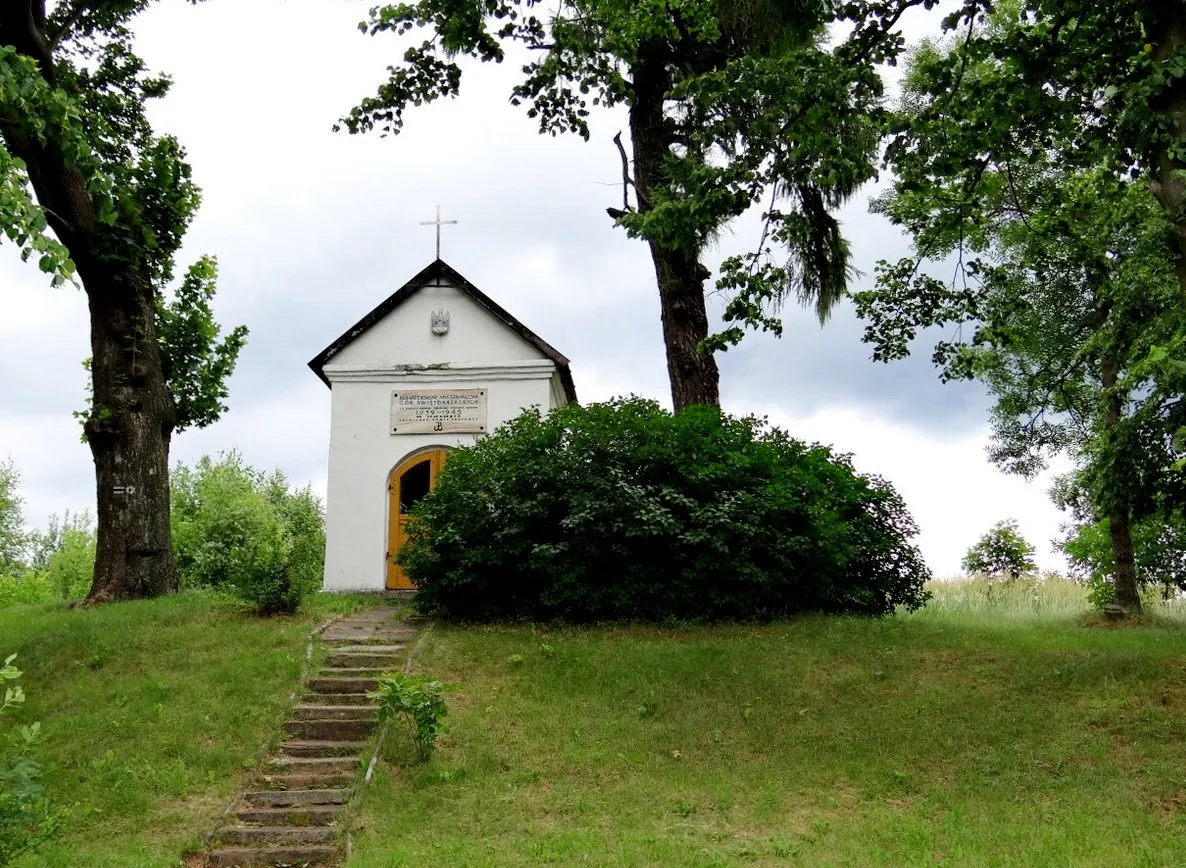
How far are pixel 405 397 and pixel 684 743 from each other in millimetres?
11140

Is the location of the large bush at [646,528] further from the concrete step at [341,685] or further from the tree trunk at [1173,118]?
the tree trunk at [1173,118]

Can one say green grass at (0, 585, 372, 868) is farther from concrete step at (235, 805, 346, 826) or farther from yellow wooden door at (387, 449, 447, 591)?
yellow wooden door at (387, 449, 447, 591)

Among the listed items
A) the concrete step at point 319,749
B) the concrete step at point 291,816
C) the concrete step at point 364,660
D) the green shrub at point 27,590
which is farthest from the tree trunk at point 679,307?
the green shrub at point 27,590

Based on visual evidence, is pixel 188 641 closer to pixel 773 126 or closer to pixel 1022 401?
pixel 773 126

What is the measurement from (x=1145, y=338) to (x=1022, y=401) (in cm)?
940

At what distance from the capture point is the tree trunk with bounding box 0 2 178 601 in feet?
53.0

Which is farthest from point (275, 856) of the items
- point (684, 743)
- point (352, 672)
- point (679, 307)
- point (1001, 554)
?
point (1001, 554)

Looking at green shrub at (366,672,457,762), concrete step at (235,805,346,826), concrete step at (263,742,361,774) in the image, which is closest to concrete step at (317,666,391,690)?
green shrub at (366,672,457,762)

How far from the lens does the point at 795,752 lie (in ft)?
33.5

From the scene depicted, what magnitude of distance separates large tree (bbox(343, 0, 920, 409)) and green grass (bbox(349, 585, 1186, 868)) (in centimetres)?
419

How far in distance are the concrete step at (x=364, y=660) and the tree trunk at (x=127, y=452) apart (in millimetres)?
5484

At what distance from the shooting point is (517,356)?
19.9 meters

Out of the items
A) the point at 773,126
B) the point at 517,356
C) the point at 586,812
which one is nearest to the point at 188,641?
the point at 586,812

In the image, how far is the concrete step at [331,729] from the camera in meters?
10.7
